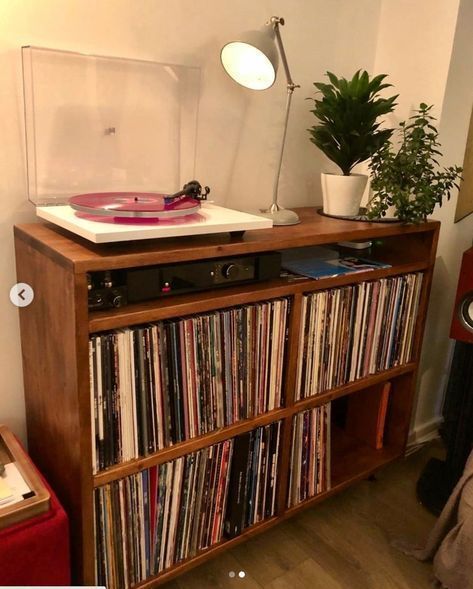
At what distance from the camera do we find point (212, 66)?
1449 millimetres

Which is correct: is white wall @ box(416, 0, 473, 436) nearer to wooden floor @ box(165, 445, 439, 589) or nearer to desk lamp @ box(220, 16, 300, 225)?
wooden floor @ box(165, 445, 439, 589)

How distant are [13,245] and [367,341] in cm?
100

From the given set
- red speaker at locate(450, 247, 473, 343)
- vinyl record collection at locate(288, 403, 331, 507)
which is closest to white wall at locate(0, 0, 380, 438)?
red speaker at locate(450, 247, 473, 343)

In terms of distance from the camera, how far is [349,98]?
1487 millimetres

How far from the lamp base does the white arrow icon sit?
626mm

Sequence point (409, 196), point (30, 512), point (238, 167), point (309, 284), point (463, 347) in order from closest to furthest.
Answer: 1. point (30, 512)
2. point (309, 284)
3. point (409, 196)
4. point (238, 167)
5. point (463, 347)

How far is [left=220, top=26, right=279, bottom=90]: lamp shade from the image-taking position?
49.6 inches

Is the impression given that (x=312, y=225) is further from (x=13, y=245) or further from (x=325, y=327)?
(x=13, y=245)

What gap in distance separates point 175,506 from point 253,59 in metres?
1.11

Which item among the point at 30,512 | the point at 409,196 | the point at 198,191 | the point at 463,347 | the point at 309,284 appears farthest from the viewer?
the point at 463,347

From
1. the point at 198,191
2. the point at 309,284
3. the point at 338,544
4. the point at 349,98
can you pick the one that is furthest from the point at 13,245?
the point at 338,544

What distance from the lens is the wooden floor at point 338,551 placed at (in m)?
1.45

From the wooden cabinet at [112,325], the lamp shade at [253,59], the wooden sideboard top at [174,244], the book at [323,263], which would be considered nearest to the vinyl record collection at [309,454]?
the wooden cabinet at [112,325]

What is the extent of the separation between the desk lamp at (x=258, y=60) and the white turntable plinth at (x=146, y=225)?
24 cm
